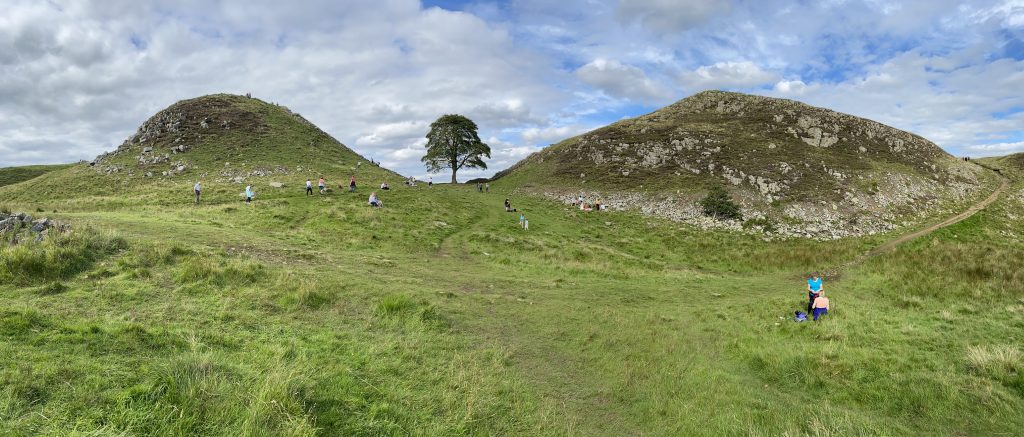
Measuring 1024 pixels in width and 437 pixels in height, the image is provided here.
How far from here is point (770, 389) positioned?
10.1 m

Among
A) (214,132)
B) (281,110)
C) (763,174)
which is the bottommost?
(763,174)

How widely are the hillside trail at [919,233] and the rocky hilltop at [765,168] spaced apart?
243 centimetres

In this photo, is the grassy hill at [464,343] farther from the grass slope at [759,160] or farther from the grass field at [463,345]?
the grass slope at [759,160]

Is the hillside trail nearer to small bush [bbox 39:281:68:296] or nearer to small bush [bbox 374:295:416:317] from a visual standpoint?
small bush [bbox 374:295:416:317]

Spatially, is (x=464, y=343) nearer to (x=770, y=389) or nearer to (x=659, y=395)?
(x=659, y=395)

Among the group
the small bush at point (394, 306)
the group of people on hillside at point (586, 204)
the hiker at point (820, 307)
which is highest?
the group of people on hillside at point (586, 204)

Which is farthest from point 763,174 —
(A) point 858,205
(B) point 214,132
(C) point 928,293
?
(B) point 214,132

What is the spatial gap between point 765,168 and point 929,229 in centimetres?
1701

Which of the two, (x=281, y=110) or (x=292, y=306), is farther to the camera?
(x=281, y=110)

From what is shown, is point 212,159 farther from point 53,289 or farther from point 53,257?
point 53,289

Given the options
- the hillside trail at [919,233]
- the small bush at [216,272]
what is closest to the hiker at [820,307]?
the hillside trail at [919,233]

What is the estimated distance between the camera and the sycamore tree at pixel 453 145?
227ft

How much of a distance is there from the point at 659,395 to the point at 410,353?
20.1 ft

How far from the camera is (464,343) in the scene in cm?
1163
